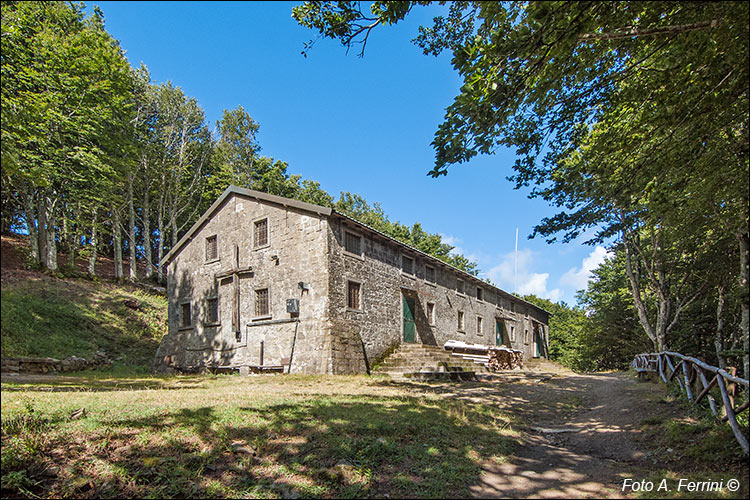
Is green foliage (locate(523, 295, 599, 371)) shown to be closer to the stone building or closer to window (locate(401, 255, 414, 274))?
the stone building

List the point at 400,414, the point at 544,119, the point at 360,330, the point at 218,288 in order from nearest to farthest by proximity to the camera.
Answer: the point at 544,119 < the point at 400,414 < the point at 360,330 < the point at 218,288

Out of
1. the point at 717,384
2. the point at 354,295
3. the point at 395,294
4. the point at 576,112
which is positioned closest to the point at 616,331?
the point at 395,294

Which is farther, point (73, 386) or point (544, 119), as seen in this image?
point (73, 386)

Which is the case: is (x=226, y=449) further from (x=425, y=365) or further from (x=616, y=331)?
(x=616, y=331)

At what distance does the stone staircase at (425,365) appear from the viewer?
13.5 metres

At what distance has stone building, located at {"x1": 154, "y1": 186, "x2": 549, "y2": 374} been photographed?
1400cm

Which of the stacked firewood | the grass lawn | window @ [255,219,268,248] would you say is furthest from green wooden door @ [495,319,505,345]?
the grass lawn

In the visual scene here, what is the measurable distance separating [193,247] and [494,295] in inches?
798

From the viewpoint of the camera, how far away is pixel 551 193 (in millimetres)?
7586

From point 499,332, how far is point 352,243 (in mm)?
17147

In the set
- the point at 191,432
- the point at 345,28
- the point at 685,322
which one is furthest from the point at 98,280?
the point at 685,322

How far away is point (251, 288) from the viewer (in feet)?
52.2

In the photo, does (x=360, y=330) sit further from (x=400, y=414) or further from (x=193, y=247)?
(x=193, y=247)

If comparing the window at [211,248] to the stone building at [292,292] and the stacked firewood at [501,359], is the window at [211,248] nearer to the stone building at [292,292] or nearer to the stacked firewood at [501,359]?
the stone building at [292,292]
